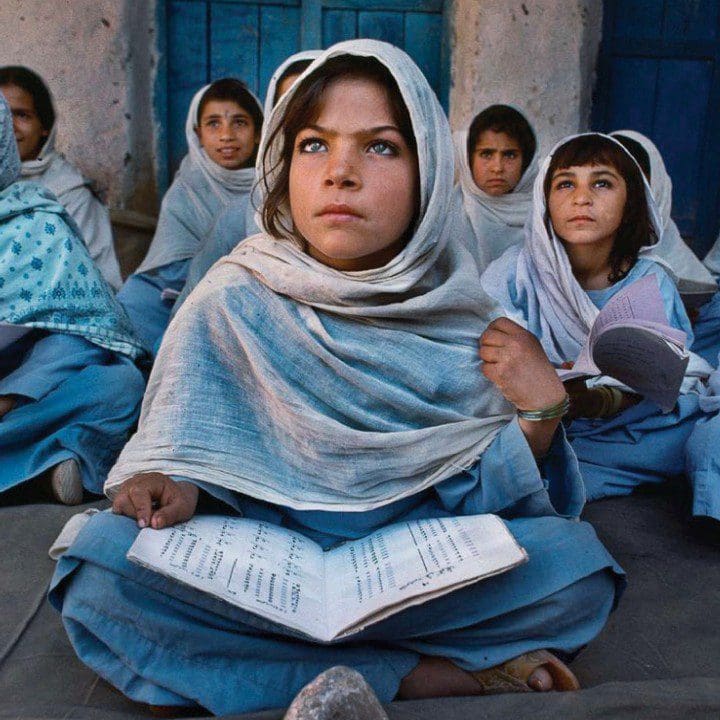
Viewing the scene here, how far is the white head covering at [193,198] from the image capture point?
15.0 ft

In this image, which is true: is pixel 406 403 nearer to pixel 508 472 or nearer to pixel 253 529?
pixel 508 472

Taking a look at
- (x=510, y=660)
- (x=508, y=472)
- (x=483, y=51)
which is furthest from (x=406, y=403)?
(x=483, y=51)

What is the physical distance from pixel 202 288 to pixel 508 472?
691 mm

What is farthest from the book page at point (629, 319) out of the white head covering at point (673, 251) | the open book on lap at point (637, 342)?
the white head covering at point (673, 251)

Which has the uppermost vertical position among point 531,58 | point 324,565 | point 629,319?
point 531,58

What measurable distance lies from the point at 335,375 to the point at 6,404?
142 centimetres

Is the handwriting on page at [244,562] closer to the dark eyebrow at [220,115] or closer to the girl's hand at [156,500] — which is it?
the girl's hand at [156,500]

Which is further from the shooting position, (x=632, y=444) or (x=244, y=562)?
(x=632, y=444)

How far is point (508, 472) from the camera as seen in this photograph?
1835mm

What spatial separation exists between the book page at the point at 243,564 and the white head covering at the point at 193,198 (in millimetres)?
2976

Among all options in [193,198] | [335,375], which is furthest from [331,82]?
[193,198]

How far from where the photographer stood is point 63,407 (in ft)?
9.68

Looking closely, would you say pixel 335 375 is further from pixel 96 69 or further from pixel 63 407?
pixel 96 69

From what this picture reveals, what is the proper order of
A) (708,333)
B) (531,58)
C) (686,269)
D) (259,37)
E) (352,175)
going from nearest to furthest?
(352,175), (708,333), (686,269), (531,58), (259,37)
